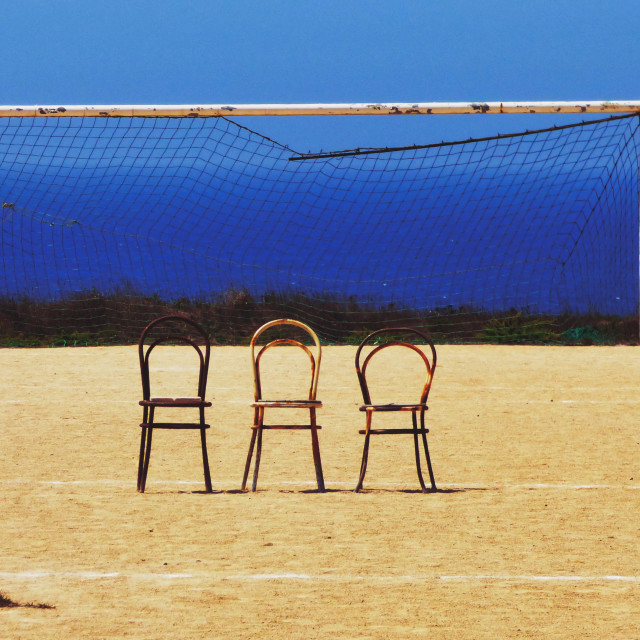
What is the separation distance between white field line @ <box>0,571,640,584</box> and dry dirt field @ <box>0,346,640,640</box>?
15 millimetres

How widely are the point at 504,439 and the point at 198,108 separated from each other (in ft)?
19.8

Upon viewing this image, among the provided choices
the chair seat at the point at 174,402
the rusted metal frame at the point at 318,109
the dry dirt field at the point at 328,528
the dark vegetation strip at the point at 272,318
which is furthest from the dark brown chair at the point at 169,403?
the dark vegetation strip at the point at 272,318

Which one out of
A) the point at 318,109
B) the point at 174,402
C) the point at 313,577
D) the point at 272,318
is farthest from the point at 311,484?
the point at 272,318

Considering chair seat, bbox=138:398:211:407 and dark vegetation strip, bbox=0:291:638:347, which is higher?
dark vegetation strip, bbox=0:291:638:347

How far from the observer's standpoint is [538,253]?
1770 centimetres

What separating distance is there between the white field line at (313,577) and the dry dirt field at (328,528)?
15mm

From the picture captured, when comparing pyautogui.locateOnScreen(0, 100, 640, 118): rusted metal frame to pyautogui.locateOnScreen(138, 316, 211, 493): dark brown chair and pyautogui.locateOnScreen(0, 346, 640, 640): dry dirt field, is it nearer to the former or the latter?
pyautogui.locateOnScreen(0, 346, 640, 640): dry dirt field

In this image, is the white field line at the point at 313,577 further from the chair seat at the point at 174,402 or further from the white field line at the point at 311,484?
the white field line at the point at 311,484

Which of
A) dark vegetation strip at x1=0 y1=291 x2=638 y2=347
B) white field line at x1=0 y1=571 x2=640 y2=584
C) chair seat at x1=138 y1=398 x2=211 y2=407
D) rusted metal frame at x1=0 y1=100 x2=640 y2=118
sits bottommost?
white field line at x1=0 y1=571 x2=640 y2=584

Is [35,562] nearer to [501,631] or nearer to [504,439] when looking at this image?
[501,631]

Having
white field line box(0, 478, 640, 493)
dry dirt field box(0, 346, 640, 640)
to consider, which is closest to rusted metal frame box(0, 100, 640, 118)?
dry dirt field box(0, 346, 640, 640)

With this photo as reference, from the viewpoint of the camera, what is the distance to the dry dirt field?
4523 mm

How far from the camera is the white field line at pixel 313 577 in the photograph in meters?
5.06

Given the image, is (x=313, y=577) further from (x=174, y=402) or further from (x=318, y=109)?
(x=318, y=109)
